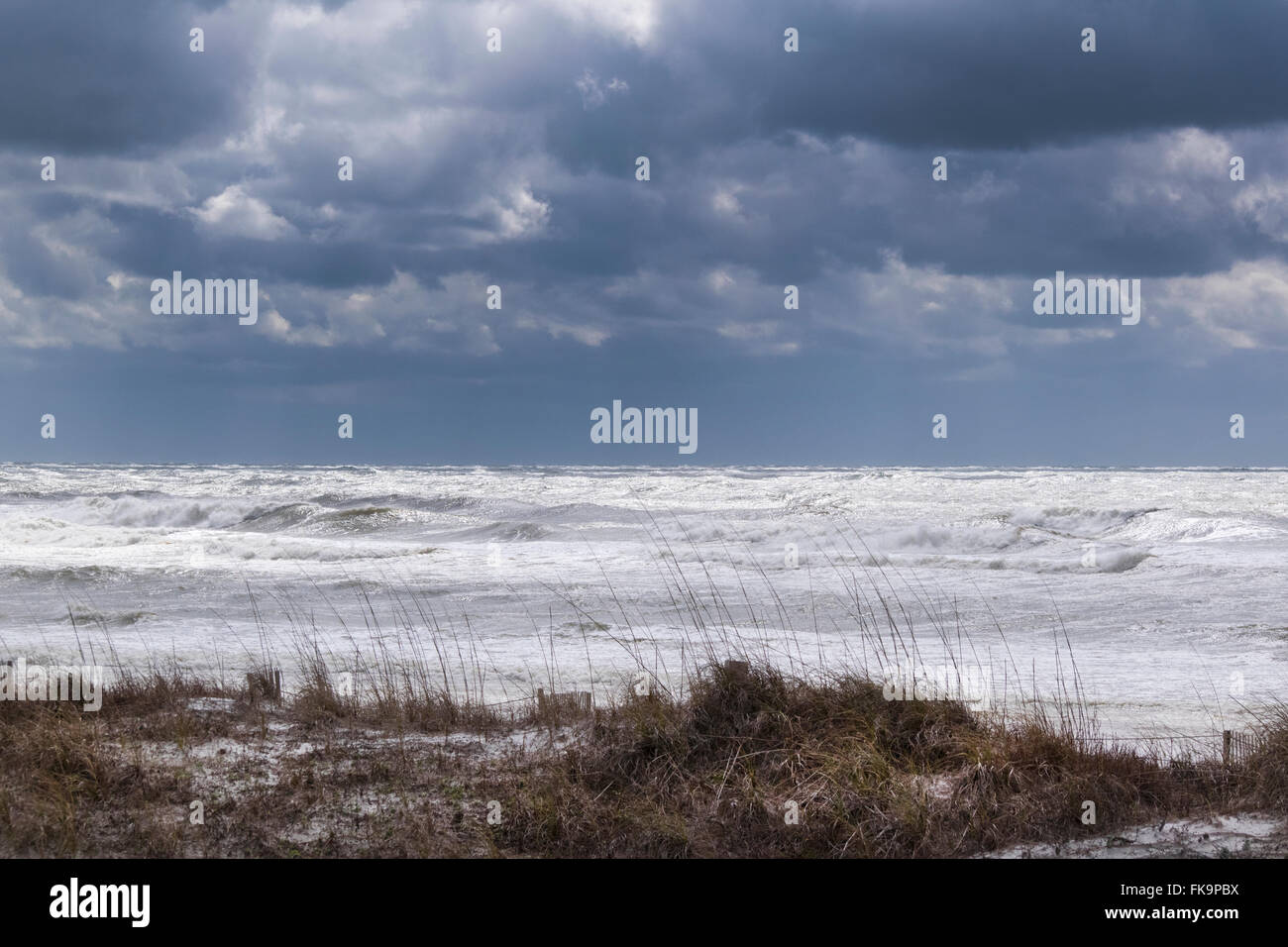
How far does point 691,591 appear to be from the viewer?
1159 centimetres

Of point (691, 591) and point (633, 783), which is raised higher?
point (691, 591)

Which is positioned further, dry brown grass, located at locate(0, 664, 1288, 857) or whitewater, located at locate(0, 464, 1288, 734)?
whitewater, located at locate(0, 464, 1288, 734)

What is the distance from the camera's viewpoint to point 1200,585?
64.2 feet

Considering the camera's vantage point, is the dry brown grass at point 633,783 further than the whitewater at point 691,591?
No

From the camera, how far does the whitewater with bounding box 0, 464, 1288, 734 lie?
11.9 meters

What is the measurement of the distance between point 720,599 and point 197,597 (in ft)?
30.6

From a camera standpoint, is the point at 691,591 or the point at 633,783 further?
the point at 691,591

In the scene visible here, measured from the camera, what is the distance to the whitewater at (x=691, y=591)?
11.9 meters

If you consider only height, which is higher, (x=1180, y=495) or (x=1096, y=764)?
(x=1180, y=495)
